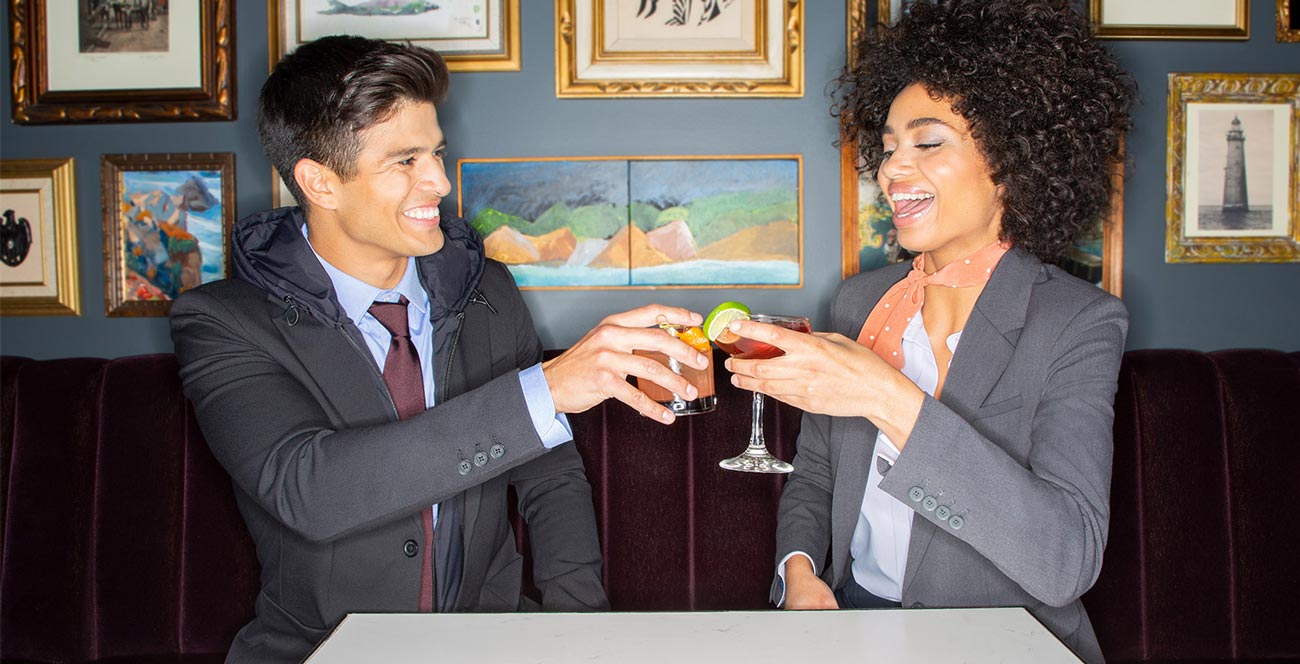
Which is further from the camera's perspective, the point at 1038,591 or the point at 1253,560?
the point at 1253,560

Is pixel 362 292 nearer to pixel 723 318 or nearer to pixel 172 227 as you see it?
pixel 723 318

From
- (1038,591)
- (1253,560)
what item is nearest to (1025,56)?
(1038,591)

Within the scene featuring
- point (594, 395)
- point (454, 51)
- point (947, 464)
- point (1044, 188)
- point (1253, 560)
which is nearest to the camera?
point (947, 464)

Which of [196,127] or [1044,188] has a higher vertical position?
[196,127]

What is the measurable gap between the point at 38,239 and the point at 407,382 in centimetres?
150

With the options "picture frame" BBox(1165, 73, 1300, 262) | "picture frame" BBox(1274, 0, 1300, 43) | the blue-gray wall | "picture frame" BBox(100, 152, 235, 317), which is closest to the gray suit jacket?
the blue-gray wall

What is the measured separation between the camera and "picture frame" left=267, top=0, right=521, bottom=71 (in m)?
2.54

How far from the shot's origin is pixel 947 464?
1.44m

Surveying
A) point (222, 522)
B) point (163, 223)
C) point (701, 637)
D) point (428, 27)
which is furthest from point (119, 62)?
Result: point (701, 637)

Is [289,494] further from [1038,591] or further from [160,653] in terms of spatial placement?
[1038,591]

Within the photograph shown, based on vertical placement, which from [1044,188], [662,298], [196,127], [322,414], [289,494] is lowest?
[289,494]

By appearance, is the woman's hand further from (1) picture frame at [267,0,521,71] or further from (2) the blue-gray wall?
(1) picture frame at [267,0,521,71]

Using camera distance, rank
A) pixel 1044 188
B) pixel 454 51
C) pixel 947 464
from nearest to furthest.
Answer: pixel 947 464
pixel 1044 188
pixel 454 51

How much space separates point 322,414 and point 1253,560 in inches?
81.2
